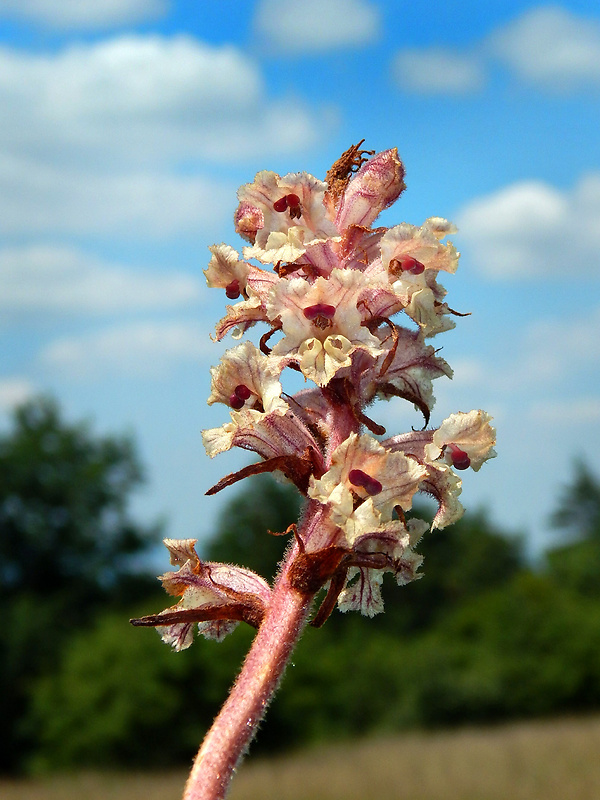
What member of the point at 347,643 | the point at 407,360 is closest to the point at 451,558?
the point at 347,643

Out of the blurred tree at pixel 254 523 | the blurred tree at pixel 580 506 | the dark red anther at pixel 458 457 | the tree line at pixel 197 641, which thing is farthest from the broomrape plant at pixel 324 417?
the blurred tree at pixel 580 506

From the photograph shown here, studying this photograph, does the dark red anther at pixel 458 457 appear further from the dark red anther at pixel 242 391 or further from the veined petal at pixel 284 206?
the veined petal at pixel 284 206

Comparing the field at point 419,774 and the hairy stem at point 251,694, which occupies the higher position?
the field at point 419,774

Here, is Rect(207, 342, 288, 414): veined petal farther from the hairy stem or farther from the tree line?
the tree line

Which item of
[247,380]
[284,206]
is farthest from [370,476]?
[284,206]

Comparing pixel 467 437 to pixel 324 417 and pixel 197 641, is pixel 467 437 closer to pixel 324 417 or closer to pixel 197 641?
pixel 324 417

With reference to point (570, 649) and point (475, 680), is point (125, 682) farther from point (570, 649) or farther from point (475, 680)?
point (570, 649)
